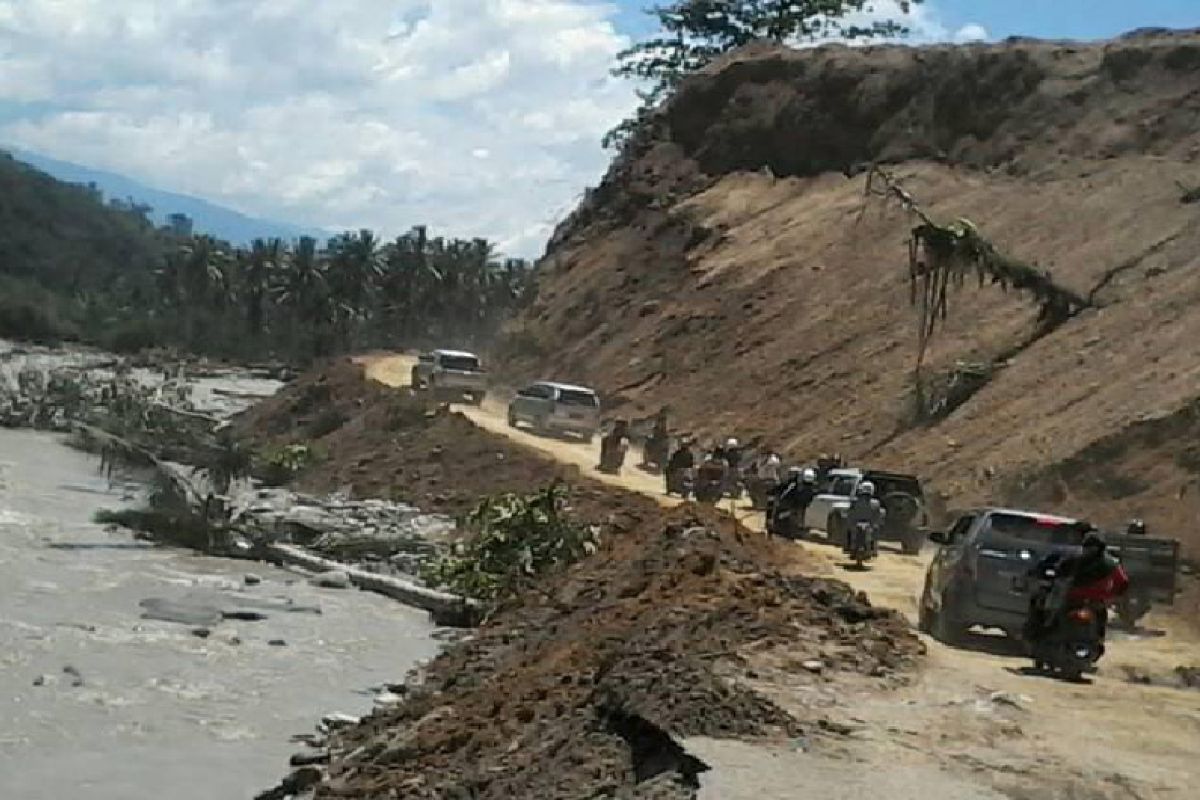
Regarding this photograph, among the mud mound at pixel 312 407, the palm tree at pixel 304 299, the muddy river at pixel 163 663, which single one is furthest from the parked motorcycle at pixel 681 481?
the palm tree at pixel 304 299

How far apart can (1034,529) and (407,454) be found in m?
29.2

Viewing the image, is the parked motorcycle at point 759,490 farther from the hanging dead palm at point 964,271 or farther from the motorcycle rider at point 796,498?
the hanging dead palm at point 964,271

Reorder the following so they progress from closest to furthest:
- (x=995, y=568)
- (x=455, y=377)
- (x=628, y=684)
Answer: (x=628, y=684) < (x=995, y=568) < (x=455, y=377)

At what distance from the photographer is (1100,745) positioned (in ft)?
41.9

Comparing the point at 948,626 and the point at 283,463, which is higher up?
the point at 948,626

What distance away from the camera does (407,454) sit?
150ft

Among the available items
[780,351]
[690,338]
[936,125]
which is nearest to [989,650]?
[780,351]

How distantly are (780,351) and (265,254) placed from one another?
74.1 meters

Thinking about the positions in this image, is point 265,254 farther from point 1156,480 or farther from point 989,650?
point 989,650

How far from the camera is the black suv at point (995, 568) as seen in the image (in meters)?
17.7

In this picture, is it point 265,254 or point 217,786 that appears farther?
point 265,254

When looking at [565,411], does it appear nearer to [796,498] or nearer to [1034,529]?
[796,498]

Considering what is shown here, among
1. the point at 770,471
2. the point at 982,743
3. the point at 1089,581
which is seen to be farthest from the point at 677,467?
the point at 982,743

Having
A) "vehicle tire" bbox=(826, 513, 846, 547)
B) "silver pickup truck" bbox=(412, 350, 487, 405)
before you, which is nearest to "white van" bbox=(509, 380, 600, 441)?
"silver pickup truck" bbox=(412, 350, 487, 405)
